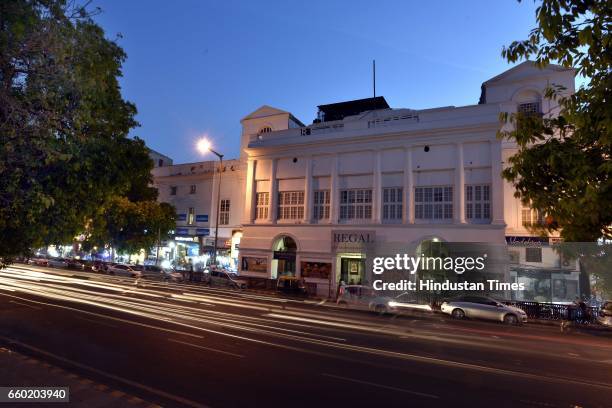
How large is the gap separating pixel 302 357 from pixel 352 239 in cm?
2083

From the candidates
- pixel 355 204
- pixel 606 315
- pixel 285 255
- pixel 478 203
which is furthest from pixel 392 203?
pixel 606 315

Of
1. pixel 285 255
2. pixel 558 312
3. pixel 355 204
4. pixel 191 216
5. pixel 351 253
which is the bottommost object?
pixel 558 312

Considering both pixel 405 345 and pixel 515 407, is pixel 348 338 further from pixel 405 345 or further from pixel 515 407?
pixel 515 407

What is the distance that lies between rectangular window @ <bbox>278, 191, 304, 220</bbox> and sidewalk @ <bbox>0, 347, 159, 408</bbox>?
26816mm

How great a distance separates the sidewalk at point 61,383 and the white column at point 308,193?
2590cm

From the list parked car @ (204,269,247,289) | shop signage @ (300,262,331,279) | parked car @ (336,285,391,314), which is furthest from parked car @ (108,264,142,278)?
parked car @ (336,285,391,314)

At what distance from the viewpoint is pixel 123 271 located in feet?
128

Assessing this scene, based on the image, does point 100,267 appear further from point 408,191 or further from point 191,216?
point 408,191

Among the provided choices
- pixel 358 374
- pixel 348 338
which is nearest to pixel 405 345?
pixel 348 338

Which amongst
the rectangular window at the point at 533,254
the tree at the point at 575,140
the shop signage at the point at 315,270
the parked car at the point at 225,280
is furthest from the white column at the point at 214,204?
the tree at the point at 575,140

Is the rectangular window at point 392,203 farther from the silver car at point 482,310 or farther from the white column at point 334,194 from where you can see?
the silver car at point 482,310

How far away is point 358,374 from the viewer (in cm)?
912

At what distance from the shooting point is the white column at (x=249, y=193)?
36656 millimetres

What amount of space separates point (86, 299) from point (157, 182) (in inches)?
1158
